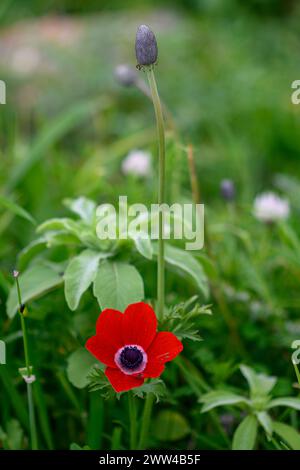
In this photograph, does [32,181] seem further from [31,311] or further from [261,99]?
[261,99]

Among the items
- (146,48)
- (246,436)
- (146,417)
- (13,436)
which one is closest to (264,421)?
(246,436)

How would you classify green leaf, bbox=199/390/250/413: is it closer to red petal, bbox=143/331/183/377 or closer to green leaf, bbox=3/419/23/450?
red petal, bbox=143/331/183/377

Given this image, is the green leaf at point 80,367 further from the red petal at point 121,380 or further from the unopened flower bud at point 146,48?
the unopened flower bud at point 146,48

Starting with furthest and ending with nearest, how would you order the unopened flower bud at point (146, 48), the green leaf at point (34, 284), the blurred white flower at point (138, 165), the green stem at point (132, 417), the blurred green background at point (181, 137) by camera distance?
the blurred white flower at point (138, 165)
the blurred green background at point (181, 137)
the green leaf at point (34, 284)
the green stem at point (132, 417)
the unopened flower bud at point (146, 48)

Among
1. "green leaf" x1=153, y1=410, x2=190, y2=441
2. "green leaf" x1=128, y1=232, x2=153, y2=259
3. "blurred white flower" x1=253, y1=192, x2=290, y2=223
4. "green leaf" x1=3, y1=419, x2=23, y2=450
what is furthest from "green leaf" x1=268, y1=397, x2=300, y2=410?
"blurred white flower" x1=253, y1=192, x2=290, y2=223

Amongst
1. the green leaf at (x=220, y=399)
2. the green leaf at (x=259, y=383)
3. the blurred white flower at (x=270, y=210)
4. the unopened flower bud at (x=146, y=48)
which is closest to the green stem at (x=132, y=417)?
the green leaf at (x=220, y=399)

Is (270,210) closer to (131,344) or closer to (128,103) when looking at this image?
(131,344)
